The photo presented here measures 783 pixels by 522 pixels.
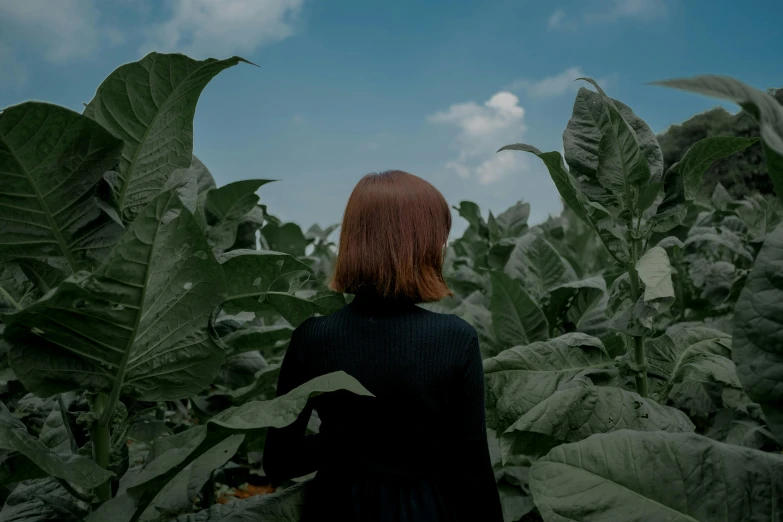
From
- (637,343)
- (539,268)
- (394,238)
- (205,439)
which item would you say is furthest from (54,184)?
(539,268)

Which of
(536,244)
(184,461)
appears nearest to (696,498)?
(184,461)

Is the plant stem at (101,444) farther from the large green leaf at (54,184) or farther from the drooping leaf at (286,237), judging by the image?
the drooping leaf at (286,237)

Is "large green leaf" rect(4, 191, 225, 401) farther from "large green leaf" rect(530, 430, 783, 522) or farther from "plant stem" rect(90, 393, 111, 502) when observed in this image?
"large green leaf" rect(530, 430, 783, 522)

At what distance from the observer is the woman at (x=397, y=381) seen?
158cm

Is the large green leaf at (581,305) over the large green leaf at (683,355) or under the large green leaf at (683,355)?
over

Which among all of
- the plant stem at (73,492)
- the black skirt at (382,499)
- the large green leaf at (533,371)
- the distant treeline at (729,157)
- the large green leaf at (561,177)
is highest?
the distant treeline at (729,157)

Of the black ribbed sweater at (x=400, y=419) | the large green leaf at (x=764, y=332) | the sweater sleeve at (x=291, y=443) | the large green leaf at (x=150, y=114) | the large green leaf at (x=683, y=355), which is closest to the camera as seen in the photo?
the large green leaf at (x=764, y=332)

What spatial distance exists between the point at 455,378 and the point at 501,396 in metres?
0.24

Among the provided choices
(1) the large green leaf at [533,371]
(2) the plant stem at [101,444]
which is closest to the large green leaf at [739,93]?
(1) the large green leaf at [533,371]

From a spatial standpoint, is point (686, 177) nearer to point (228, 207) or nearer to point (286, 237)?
point (228, 207)

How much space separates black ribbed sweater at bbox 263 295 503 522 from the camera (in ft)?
5.18

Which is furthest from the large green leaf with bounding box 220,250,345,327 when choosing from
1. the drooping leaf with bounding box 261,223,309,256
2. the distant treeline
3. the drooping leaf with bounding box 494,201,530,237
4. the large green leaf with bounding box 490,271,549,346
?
the distant treeline

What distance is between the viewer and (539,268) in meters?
2.77

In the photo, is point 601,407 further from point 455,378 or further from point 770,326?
point 770,326
